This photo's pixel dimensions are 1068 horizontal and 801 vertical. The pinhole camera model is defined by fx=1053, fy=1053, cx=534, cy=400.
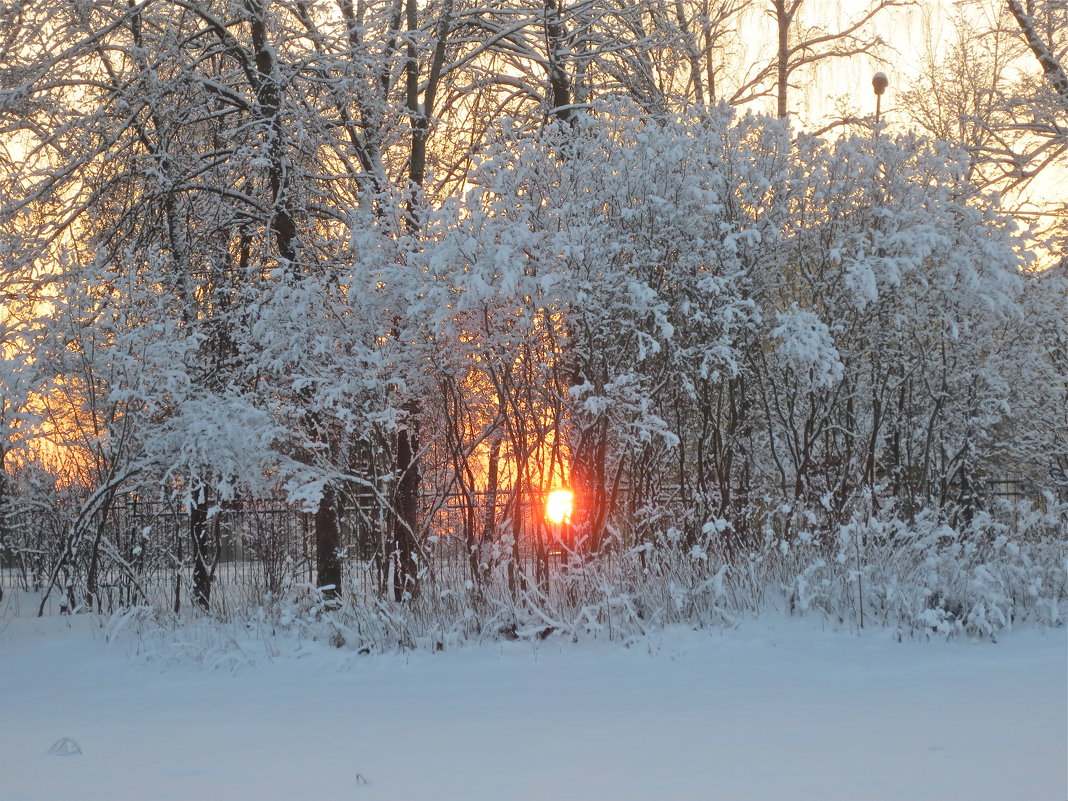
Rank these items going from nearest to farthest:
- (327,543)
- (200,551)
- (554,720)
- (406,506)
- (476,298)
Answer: (554,720) → (476,298) → (406,506) → (200,551) → (327,543)

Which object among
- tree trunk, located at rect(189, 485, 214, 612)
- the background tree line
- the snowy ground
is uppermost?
the background tree line

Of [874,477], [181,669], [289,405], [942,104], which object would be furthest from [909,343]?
[942,104]

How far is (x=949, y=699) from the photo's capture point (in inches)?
214

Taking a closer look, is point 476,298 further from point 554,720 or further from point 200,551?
point 200,551

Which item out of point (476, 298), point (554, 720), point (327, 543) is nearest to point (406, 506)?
point (327, 543)

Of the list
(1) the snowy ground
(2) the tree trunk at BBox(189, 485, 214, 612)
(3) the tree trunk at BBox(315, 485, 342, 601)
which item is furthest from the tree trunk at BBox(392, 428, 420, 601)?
(2) the tree trunk at BBox(189, 485, 214, 612)

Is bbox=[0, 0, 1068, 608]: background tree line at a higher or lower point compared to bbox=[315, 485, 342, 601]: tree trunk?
higher

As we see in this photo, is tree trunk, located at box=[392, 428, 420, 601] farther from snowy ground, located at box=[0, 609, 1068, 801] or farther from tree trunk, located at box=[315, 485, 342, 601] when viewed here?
snowy ground, located at box=[0, 609, 1068, 801]

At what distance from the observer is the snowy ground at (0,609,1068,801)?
161 inches

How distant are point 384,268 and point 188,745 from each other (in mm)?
4097

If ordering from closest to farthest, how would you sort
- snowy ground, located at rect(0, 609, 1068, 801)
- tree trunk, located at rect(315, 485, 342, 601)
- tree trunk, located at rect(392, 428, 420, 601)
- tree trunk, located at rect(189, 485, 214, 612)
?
1. snowy ground, located at rect(0, 609, 1068, 801)
2. tree trunk, located at rect(392, 428, 420, 601)
3. tree trunk, located at rect(189, 485, 214, 612)
4. tree trunk, located at rect(315, 485, 342, 601)

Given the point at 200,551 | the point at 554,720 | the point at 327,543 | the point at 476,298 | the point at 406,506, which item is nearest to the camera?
the point at 554,720

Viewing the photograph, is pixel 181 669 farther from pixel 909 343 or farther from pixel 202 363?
pixel 909 343

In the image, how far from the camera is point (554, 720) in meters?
5.43
